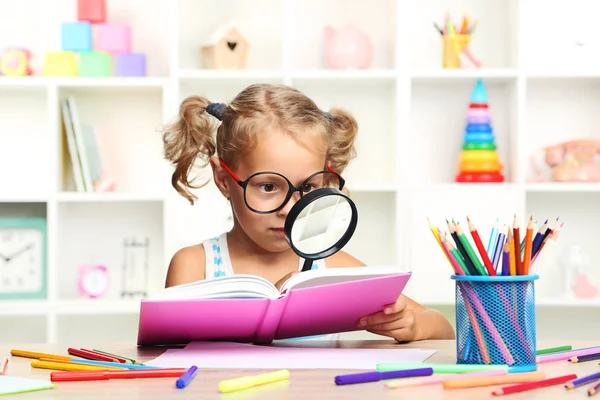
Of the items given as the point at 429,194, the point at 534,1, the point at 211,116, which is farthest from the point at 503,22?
the point at 211,116

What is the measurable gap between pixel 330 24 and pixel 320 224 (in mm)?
1935

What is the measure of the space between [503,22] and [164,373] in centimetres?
245

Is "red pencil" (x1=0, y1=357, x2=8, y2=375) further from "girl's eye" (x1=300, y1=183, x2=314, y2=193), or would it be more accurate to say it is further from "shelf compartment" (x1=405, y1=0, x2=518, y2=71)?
"shelf compartment" (x1=405, y1=0, x2=518, y2=71)

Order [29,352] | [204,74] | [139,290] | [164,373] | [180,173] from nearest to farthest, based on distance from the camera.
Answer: [164,373] < [29,352] < [180,173] < [204,74] < [139,290]

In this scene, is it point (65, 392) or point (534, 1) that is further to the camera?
point (534, 1)

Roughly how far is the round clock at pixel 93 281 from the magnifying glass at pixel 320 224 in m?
1.77

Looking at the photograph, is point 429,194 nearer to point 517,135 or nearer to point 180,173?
point 517,135

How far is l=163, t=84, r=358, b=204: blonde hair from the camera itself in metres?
1.63

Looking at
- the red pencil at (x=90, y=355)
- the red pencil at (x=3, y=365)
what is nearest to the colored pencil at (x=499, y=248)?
the red pencil at (x=90, y=355)

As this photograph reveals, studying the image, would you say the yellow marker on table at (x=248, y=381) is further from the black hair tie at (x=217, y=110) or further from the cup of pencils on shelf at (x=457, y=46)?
the cup of pencils on shelf at (x=457, y=46)

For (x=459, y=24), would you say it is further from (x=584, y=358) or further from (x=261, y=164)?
(x=584, y=358)

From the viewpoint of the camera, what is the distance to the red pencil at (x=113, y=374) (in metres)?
0.91

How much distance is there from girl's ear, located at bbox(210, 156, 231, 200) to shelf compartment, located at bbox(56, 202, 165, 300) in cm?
136

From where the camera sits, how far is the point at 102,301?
2795 mm
